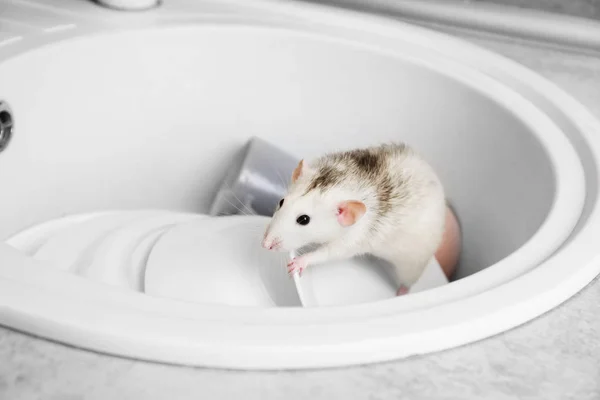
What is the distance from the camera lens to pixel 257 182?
1.06 meters

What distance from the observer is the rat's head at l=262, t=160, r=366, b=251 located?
0.80 meters

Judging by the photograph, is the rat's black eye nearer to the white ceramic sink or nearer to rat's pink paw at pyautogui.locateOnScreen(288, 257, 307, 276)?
rat's pink paw at pyautogui.locateOnScreen(288, 257, 307, 276)

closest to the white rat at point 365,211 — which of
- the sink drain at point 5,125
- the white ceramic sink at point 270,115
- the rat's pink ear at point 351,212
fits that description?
the rat's pink ear at point 351,212

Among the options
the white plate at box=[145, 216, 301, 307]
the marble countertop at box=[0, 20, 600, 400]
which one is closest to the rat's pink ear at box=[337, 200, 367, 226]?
the white plate at box=[145, 216, 301, 307]

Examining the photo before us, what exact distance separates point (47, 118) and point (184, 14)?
0.89 ft

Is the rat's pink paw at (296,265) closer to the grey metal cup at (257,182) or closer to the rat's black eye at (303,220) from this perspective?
the rat's black eye at (303,220)

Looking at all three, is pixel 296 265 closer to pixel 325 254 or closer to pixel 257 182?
pixel 325 254

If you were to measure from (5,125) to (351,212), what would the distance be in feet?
1.54

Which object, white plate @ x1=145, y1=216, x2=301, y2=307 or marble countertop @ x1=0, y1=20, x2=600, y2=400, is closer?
marble countertop @ x1=0, y1=20, x2=600, y2=400

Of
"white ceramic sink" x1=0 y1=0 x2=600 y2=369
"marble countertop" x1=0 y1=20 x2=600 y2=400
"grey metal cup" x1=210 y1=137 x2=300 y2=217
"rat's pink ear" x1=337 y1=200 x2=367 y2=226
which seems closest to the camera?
"marble countertop" x1=0 y1=20 x2=600 y2=400

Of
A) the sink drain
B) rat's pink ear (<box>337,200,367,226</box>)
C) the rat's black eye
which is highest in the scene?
rat's pink ear (<box>337,200,367,226</box>)

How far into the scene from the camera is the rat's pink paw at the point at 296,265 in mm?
814

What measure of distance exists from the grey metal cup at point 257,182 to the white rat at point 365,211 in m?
0.17

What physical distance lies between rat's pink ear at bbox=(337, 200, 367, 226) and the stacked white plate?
9 cm
